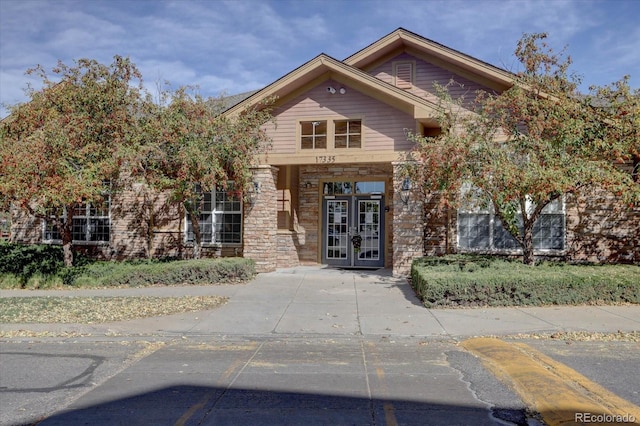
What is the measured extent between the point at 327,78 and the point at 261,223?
4.70 metres

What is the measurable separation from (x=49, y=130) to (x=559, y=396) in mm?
12208

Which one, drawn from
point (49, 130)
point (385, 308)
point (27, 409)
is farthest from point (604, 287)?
point (49, 130)

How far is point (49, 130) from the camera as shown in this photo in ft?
40.0

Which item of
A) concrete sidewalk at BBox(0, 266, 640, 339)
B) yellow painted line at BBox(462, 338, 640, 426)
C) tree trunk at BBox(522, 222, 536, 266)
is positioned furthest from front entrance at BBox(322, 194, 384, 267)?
yellow painted line at BBox(462, 338, 640, 426)

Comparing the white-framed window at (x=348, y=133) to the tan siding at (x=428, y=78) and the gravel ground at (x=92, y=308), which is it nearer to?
the tan siding at (x=428, y=78)

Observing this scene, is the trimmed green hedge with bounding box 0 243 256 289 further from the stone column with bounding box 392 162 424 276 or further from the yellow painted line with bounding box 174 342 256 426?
the yellow painted line with bounding box 174 342 256 426

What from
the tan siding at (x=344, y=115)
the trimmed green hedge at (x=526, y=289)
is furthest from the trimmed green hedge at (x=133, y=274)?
the trimmed green hedge at (x=526, y=289)

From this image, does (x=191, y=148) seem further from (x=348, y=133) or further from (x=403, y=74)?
(x=403, y=74)

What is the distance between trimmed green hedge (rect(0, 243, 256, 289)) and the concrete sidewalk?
805 mm

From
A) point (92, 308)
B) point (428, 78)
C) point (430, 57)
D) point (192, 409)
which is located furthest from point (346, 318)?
point (430, 57)

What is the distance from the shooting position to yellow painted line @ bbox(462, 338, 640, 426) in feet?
14.1

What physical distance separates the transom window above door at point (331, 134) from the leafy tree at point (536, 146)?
316 centimetres

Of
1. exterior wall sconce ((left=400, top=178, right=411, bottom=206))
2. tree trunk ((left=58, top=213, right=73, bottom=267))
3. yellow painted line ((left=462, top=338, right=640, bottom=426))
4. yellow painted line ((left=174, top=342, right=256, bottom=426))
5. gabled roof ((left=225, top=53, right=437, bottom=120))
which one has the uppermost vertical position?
gabled roof ((left=225, top=53, right=437, bottom=120))

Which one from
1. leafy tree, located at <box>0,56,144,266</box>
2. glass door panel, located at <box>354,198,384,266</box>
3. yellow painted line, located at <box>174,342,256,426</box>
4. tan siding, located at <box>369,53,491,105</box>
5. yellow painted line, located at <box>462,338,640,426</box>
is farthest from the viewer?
glass door panel, located at <box>354,198,384,266</box>
